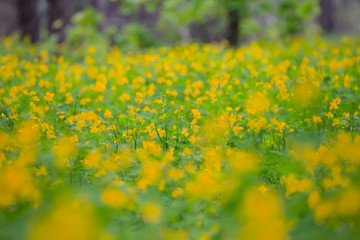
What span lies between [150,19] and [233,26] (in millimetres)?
3329

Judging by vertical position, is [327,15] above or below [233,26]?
above

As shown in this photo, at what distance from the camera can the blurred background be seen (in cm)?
789

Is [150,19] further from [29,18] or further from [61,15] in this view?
[29,18]

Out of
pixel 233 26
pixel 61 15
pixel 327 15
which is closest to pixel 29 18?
pixel 61 15

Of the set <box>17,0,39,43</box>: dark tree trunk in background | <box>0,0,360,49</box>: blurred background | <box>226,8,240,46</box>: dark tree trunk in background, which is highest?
<box>17,0,39,43</box>: dark tree trunk in background

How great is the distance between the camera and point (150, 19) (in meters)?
10.8

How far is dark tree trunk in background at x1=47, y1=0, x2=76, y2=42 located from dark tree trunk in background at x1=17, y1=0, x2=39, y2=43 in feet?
6.74

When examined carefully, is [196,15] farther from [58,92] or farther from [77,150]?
[77,150]

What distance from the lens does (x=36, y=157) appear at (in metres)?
2.18

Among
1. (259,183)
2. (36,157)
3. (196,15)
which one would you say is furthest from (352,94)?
(196,15)

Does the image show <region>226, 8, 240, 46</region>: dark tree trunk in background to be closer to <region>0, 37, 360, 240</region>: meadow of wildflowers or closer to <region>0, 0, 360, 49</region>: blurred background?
<region>0, 0, 360, 49</region>: blurred background

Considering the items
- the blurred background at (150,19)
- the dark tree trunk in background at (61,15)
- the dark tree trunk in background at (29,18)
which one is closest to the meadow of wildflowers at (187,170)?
the blurred background at (150,19)

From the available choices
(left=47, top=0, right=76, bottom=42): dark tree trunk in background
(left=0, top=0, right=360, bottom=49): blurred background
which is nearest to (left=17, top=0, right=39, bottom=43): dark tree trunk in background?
(left=0, top=0, right=360, bottom=49): blurred background

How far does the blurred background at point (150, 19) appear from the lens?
7.89m
